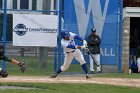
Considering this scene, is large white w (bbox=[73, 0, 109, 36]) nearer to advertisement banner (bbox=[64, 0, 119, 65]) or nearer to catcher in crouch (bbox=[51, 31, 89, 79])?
advertisement banner (bbox=[64, 0, 119, 65])

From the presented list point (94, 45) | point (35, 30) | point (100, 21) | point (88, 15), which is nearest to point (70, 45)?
point (35, 30)

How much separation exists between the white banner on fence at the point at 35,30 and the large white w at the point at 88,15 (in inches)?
48.5

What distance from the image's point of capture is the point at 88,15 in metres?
20.9

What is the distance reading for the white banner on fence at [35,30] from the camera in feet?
65.5

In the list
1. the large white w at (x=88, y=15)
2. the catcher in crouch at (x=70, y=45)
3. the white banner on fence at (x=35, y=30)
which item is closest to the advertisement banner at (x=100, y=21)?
the large white w at (x=88, y=15)

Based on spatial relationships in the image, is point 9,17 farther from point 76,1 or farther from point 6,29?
point 76,1

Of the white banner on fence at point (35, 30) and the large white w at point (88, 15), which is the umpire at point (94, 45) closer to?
the large white w at point (88, 15)

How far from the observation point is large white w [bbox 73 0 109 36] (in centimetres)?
Answer: 2075

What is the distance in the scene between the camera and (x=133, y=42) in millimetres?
24297

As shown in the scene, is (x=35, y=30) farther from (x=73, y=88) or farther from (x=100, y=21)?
(x=73, y=88)

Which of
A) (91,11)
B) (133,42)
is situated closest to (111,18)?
(91,11)

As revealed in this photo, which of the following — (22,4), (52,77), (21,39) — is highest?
(22,4)

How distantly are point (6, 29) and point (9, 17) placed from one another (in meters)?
0.55

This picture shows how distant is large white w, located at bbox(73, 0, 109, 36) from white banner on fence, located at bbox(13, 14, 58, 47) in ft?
4.04
